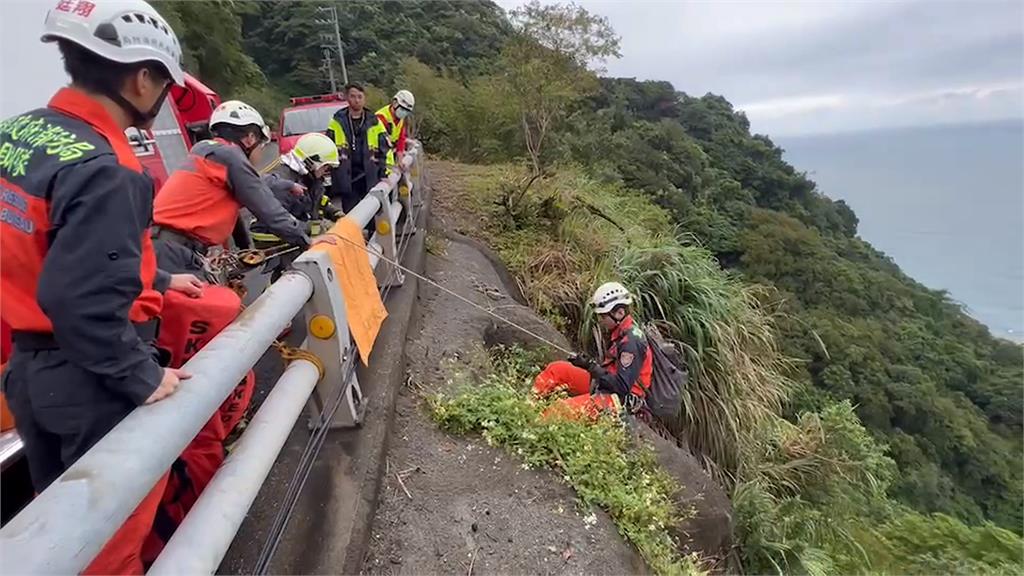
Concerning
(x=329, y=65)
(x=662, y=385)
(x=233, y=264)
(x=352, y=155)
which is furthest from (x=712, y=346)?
(x=329, y=65)

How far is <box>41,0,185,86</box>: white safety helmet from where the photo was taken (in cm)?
169

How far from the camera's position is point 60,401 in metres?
1.74

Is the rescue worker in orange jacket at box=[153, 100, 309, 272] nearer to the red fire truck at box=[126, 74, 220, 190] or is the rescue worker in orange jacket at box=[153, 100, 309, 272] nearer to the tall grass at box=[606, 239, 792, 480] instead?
the red fire truck at box=[126, 74, 220, 190]

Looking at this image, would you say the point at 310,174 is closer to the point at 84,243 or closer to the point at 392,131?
the point at 392,131

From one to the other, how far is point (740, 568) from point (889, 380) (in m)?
26.4

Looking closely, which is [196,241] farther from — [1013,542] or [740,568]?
[1013,542]

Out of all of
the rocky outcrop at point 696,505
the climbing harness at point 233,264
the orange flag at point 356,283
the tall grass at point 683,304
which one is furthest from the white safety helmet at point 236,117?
the tall grass at point 683,304

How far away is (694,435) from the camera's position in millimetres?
6434

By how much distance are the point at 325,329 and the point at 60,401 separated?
3.53 feet

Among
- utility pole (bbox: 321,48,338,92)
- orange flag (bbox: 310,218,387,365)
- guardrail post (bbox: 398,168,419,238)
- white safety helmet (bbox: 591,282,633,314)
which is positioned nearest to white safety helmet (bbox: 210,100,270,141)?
orange flag (bbox: 310,218,387,365)


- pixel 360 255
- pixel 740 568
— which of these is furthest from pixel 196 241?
pixel 740 568

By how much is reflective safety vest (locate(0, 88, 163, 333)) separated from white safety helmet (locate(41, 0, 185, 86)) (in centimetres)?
14

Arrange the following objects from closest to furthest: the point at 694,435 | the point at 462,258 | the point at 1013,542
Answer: the point at 694,435 < the point at 462,258 < the point at 1013,542

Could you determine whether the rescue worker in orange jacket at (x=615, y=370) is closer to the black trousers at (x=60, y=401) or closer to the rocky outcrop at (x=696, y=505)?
the rocky outcrop at (x=696, y=505)
